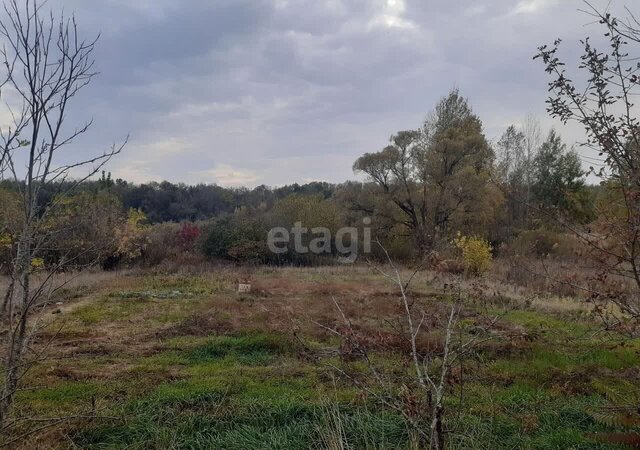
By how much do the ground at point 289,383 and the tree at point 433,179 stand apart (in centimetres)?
1426

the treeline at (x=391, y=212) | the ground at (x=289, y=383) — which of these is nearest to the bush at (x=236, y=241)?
the treeline at (x=391, y=212)

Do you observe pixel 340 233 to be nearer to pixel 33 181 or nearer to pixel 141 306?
pixel 141 306

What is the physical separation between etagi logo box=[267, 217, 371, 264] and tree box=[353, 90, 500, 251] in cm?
219

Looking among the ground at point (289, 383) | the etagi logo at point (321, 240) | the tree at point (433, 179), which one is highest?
the tree at point (433, 179)

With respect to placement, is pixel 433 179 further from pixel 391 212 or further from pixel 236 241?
pixel 236 241

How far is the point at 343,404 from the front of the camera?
4738 millimetres

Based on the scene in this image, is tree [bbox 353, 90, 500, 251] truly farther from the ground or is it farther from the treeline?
the ground

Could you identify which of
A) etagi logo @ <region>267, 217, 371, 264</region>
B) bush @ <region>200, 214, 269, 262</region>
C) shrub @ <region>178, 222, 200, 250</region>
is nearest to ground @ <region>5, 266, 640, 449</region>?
bush @ <region>200, 214, 269, 262</region>

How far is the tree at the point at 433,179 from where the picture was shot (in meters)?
24.1

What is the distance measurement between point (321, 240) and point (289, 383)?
19349mm

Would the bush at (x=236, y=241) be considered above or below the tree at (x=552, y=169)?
below

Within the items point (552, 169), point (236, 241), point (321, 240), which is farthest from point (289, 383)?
point (552, 169)

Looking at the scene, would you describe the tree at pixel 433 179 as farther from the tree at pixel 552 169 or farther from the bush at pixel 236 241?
the bush at pixel 236 241

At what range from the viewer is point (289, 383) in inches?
217
